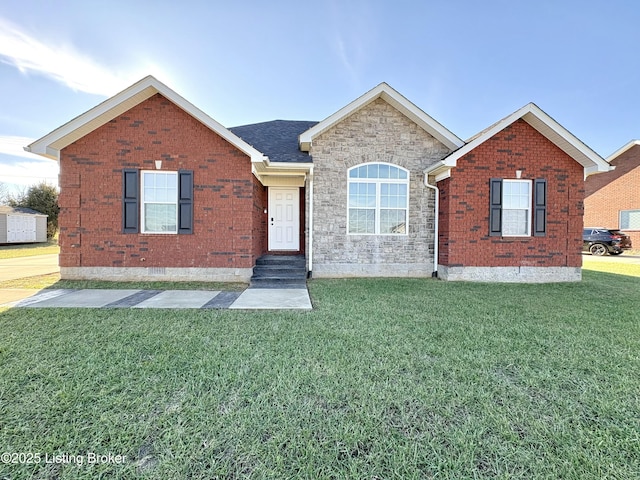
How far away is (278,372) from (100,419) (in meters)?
1.51

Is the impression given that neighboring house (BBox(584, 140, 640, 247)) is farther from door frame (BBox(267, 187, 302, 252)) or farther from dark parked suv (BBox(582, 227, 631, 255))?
door frame (BBox(267, 187, 302, 252))

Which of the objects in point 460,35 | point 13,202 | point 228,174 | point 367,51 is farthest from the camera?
point 13,202

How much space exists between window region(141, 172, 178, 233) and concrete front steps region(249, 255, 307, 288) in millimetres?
2593

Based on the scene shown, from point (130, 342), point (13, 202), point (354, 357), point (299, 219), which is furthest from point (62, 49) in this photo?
point (13, 202)

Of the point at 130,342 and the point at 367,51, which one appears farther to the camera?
the point at 367,51

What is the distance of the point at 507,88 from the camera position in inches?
615

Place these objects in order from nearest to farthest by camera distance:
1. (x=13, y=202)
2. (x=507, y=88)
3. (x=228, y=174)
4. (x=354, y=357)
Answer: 1. (x=354, y=357)
2. (x=228, y=174)
3. (x=507, y=88)
4. (x=13, y=202)

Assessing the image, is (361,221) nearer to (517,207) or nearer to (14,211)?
(517,207)

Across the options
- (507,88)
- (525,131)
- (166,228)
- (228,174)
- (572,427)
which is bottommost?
(572,427)

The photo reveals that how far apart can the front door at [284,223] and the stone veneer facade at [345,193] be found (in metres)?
1.27

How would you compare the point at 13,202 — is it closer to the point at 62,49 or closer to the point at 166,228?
the point at 62,49

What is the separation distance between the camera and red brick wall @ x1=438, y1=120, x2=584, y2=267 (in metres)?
8.36

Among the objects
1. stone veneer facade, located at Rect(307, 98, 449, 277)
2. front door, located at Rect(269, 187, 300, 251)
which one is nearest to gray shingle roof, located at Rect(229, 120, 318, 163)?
stone veneer facade, located at Rect(307, 98, 449, 277)

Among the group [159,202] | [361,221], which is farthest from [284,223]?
[159,202]
